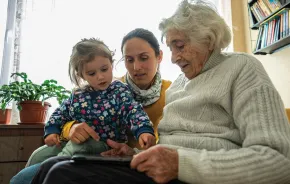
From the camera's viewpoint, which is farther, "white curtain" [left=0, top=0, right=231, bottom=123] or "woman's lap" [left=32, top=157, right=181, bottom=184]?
"white curtain" [left=0, top=0, right=231, bottom=123]

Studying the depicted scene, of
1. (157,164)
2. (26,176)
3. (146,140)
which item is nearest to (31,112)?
(26,176)

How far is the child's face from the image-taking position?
1257mm

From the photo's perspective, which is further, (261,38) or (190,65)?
(261,38)

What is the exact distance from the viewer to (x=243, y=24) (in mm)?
Result: 3176

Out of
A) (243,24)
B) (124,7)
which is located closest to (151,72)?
(124,7)

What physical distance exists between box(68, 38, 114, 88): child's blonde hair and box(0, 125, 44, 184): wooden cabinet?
97 centimetres

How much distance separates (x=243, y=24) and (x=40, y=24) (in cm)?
236

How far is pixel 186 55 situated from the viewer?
1.08 metres

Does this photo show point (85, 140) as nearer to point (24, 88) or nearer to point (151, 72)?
point (151, 72)

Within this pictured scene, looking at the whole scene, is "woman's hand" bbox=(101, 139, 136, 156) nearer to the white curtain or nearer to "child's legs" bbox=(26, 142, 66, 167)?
"child's legs" bbox=(26, 142, 66, 167)

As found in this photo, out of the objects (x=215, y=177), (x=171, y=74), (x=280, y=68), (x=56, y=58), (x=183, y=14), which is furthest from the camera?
(x=171, y=74)

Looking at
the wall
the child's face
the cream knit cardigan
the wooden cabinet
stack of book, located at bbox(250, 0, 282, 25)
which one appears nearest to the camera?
the cream knit cardigan

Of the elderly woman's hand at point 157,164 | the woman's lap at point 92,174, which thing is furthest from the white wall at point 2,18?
the elderly woman's hand at point 157,164

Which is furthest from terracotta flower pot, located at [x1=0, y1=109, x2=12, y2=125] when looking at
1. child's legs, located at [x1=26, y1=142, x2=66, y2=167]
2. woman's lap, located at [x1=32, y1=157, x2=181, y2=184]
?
woman's lap, located at [x1=32, y1=157, x2=181, y2=184]
